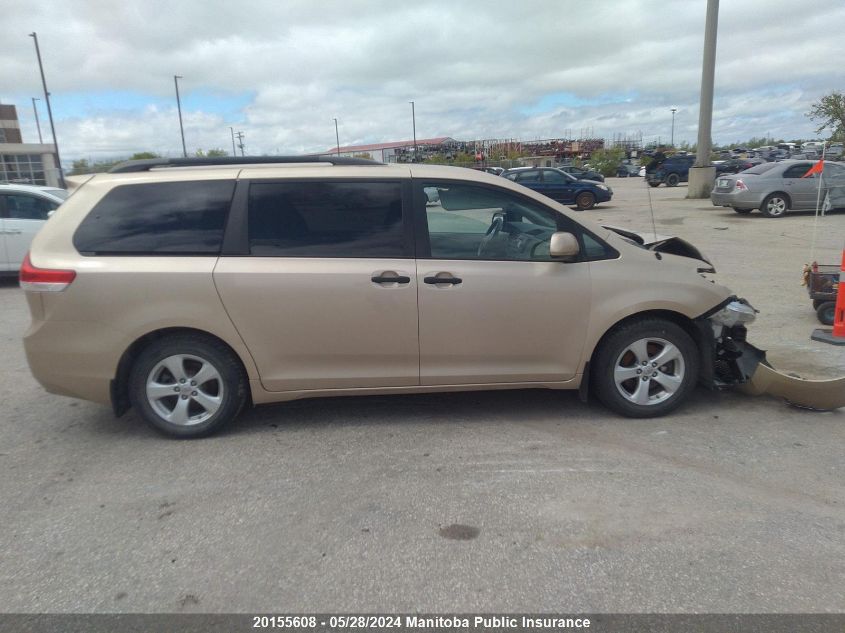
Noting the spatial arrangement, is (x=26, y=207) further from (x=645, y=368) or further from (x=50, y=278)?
(x=645, y=368)

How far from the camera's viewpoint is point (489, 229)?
4539mm

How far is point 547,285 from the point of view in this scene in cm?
422

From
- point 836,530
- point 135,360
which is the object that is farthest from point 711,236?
point 135,360

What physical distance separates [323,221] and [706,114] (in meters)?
22.5

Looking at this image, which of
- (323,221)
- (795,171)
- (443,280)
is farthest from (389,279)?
(795,171)

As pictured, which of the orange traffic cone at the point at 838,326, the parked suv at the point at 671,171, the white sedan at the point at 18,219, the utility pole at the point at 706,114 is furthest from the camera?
the parked suv at the point at 671,171

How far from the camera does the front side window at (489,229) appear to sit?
4.27 meters

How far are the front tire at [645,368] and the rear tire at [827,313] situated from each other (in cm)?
319

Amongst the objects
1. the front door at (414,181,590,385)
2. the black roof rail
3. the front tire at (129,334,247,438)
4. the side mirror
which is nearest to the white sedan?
the black roof rail

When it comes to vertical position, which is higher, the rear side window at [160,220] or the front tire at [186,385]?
the rear side window at [160,220]

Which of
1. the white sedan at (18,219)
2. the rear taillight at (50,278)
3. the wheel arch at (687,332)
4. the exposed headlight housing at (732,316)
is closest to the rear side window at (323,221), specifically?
the rear taillight at (50,278)

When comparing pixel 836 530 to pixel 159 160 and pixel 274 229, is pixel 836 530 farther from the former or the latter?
pixel 159 160

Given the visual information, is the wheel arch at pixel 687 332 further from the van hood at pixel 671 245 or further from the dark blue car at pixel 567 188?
the dark blue car at pixel 567 188
